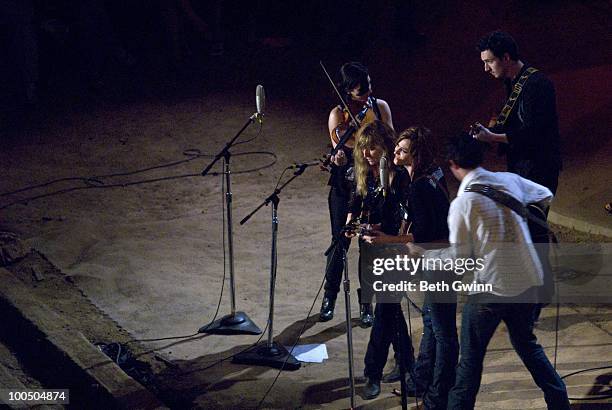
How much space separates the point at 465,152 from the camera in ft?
17.5

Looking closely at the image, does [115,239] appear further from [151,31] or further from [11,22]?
[151,31]

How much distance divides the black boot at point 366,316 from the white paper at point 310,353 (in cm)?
46

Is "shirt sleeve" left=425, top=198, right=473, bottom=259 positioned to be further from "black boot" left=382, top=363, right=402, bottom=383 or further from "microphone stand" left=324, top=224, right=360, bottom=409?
"black boot" left=382, top=363, right=402, bottom=383

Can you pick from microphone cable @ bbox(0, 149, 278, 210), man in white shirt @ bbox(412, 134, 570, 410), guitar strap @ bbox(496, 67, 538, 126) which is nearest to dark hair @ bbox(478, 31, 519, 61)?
guitar strap @ bbox(496, 67, 538, 126)

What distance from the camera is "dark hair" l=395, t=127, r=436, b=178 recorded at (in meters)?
5.95

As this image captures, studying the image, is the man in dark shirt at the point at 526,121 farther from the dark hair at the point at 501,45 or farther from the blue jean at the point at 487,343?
the blue jean at the point at 487,343

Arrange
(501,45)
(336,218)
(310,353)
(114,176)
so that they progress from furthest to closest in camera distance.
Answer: (114,176), (336,218), (310,353), (501,45)

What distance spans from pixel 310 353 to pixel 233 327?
81 centimetres

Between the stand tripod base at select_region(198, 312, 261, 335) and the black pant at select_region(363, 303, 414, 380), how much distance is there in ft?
5.20

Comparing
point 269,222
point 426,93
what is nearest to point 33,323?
point 269,222

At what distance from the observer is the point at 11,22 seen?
1388 cm

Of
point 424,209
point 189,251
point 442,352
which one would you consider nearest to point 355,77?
point 424,209

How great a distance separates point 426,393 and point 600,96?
7548 mm

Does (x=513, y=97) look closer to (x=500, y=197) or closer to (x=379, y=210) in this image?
(x=379, y=210)
